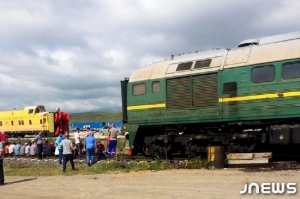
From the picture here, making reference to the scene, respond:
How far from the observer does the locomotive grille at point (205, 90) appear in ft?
47.7

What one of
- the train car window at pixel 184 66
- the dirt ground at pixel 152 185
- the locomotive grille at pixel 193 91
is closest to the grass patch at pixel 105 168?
the dirt ground at pixel 152 185

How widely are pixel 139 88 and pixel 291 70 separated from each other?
6688 mm

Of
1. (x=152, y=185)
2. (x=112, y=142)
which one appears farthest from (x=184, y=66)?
(x=112, y=142)

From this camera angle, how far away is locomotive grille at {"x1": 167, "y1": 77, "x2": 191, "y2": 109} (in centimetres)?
1538

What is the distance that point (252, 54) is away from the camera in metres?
13.9

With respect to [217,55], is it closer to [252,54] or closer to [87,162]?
[252,54]

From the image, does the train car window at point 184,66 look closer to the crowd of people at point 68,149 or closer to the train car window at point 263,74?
the train car window at point 263,74

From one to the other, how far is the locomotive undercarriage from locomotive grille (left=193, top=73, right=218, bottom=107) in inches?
40.7

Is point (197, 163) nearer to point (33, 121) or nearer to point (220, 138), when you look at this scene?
point (220, 138)

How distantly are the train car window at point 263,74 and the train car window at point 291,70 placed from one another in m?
0.38

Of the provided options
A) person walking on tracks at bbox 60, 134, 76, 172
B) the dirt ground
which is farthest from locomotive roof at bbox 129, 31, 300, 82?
person walking on tracks at bbox 60, 134, 76, 172

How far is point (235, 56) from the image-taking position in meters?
14.4

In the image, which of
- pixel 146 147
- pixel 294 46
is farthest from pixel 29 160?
pixel 294 46

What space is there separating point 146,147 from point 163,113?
6.73 feet
